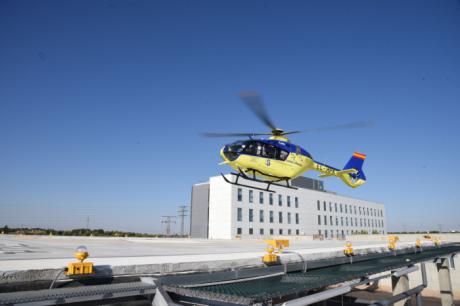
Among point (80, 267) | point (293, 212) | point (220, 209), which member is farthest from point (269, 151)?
point (293, 212)

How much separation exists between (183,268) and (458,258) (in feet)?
101

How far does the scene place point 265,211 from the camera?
56.0 metres

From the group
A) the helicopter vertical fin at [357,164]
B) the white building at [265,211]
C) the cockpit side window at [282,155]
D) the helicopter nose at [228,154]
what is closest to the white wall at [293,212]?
the white building at [265,211]

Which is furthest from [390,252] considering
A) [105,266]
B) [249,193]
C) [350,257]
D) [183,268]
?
[249,193]

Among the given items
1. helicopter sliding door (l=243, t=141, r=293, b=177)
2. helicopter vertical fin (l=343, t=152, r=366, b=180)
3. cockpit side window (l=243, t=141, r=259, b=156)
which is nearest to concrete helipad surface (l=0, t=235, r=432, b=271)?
helicopter sliding door (l=243, t=141, r=293, b=177)

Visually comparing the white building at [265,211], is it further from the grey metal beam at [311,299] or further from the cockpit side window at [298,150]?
the grey metal beam at [311,299]

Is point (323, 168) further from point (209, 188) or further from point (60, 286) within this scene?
point (209, 188)

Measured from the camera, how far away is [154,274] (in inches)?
291

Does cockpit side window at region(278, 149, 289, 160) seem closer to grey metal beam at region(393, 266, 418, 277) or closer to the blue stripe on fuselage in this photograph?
the blue stripe on fuselage

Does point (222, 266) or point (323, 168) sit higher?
point (323, 168)

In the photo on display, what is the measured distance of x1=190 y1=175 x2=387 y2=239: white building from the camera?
51.5m

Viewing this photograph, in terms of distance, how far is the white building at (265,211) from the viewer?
5147 cm

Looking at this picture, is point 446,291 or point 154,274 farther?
point 446,291

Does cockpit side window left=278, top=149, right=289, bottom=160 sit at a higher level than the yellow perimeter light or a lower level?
higher
